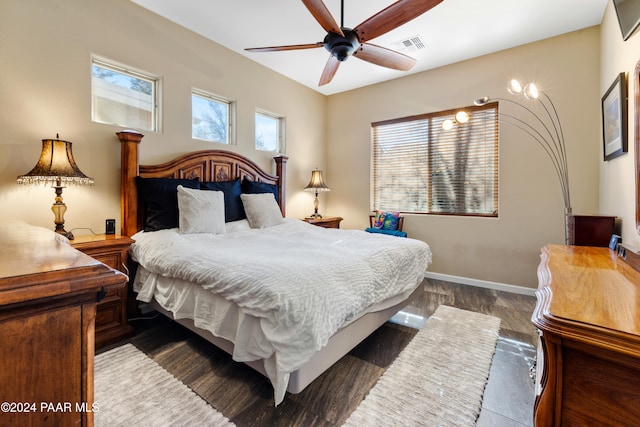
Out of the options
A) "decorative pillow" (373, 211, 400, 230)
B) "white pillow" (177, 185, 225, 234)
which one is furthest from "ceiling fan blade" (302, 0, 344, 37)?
"decorative pillow" (373, 211, 400, 230)

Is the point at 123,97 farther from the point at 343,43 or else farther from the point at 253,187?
the point at 343,43

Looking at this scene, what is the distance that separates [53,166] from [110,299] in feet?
3.56

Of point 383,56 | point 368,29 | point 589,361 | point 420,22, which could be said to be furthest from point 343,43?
point 589,361

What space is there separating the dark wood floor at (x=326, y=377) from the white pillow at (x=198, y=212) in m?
0.90

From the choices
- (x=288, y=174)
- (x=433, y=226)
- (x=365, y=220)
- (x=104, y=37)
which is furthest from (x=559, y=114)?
(x=104, y=37)

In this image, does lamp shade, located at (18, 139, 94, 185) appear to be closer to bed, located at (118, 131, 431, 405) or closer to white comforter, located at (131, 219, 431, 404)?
bed, located at (118, 131, 431, 405)

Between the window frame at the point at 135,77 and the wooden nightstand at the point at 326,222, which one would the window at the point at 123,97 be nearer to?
the window frame at the point at 135,77

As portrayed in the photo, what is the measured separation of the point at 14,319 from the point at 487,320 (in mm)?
3131

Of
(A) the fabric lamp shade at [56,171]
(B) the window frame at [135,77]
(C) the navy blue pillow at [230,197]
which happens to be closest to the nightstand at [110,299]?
(A) the fabric lamp shade at [56,171]

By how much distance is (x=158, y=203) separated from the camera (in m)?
2.69

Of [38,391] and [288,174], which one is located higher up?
[288,174]

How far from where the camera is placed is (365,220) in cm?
482

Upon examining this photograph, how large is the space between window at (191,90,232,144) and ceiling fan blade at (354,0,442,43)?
2138 mm

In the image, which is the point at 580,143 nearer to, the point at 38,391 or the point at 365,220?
the point at 365,220
